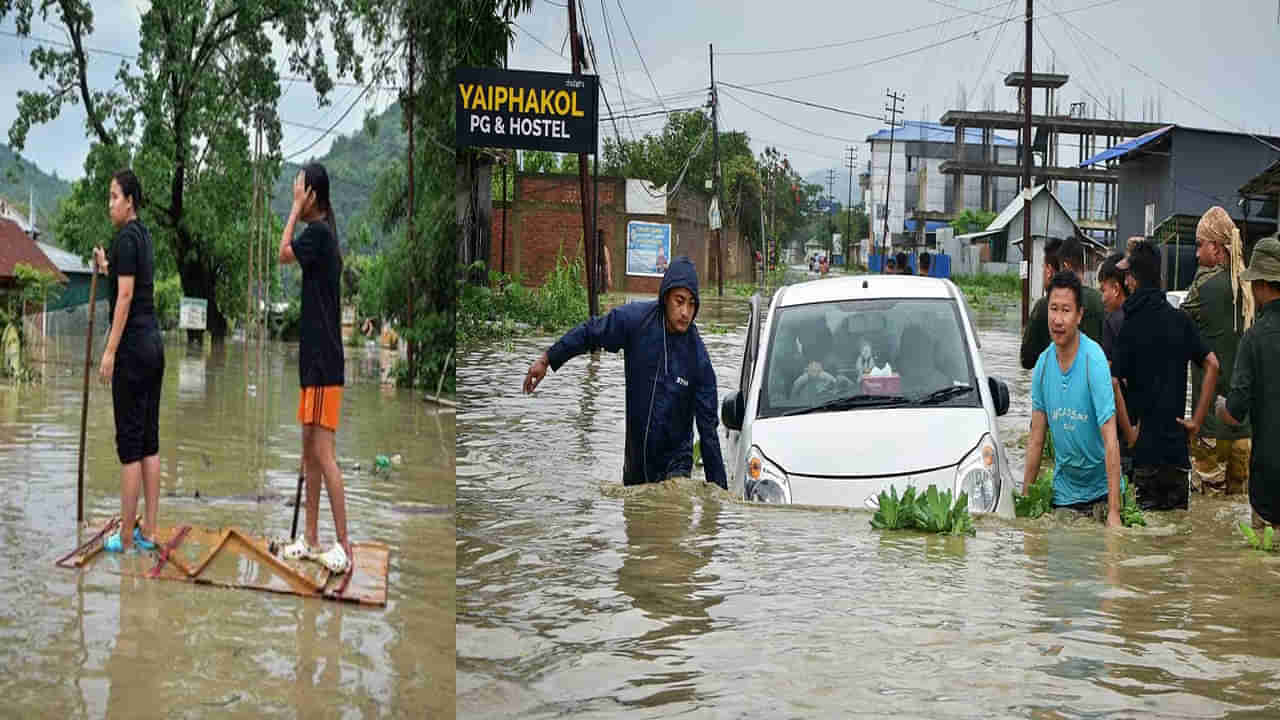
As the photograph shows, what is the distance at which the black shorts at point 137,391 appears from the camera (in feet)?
17.8

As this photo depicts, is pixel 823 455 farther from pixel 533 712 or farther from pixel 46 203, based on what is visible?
pixel 46 203

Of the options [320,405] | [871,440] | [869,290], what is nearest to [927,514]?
[871,440]

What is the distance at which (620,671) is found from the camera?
4.38 metres

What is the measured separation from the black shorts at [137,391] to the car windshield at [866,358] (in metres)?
3.45

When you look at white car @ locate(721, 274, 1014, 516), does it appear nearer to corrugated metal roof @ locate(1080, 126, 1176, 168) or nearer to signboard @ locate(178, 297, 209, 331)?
signboard @ locate(178, 297, 209, 331)

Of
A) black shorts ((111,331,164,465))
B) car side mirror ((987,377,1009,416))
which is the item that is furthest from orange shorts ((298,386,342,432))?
car side mirror ((987,377,1009,416))

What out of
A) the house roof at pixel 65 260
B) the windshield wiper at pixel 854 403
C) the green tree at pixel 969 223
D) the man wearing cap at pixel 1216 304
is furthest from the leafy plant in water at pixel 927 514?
the green tree at pixel 969 223

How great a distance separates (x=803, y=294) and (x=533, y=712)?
5.08m

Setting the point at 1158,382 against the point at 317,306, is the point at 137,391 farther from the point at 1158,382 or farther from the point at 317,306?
the point at 1158,382

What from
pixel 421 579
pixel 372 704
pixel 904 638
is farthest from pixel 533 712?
pixel 421 579

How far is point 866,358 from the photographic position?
26.1 feet

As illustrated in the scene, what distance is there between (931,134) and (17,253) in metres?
69.1

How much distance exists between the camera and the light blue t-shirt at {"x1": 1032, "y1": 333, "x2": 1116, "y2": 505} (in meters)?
6.70

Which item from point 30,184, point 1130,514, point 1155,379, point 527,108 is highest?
point 527,108
